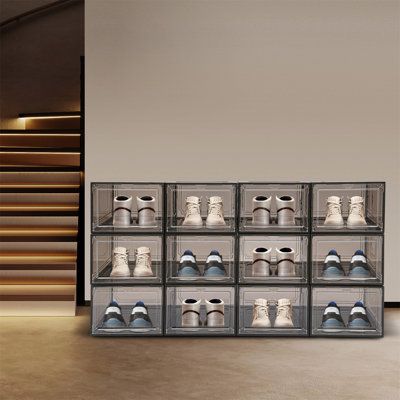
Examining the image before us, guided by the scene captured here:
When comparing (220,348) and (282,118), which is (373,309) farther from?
(282,118)

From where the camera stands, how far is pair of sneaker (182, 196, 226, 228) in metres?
6.54

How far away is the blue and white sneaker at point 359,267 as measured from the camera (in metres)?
6.54

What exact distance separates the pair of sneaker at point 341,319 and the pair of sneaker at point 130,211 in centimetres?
136

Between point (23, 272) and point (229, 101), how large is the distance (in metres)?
2.12

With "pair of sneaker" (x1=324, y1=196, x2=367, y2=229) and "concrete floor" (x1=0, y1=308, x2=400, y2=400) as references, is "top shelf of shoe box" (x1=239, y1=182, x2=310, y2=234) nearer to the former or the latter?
"pair of sneaker" (x1=324, y1=196, x2=367, y2=229)

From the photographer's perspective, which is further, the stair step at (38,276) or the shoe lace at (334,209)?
the stair step at (38,276)

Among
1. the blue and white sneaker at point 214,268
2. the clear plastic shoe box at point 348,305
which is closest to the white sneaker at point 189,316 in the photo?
the blue and white sneaker at point 214,268

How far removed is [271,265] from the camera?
678 cm

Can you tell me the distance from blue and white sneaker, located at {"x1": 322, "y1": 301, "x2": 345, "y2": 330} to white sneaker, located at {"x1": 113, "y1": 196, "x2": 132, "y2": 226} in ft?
4.95

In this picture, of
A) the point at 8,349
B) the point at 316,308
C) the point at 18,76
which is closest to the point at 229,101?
the point at 316,308

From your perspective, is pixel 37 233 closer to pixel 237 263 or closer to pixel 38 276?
pixel 38 276

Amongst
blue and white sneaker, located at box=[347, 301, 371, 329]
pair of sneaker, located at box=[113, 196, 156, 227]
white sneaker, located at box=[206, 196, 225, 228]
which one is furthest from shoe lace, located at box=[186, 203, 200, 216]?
blue and white sneaker, located at box=[347, 301, 371, 329]

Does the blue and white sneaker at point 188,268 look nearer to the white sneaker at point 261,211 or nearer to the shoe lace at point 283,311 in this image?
the white sneaker at point 261,211

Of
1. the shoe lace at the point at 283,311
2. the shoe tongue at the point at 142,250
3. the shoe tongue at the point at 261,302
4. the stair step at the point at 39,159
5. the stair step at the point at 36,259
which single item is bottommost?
the shoe lace at the point at 283,311
